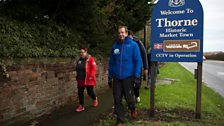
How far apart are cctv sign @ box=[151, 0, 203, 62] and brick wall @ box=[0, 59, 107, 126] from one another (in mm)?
2412

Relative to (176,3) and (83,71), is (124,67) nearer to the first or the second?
(176,3)

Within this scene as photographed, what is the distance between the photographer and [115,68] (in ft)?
20.7

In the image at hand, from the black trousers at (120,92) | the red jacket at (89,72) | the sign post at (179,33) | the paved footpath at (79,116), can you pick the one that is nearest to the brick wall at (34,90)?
the paved footpath at (79,116)

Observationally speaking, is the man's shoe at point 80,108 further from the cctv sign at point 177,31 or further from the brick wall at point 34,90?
the cctv sign at point 177,31

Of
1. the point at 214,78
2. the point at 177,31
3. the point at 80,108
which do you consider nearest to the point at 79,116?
the point at 80,108

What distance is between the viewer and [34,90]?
6898mm

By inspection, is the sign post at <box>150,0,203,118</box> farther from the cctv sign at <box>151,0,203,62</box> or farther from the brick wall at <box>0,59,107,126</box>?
the brick wall at <box>0,59,107,126</box>

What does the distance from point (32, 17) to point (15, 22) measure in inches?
34.1

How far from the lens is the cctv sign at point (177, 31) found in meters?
→ 6.90

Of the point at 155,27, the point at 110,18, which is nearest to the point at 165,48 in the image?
the point at 155,27

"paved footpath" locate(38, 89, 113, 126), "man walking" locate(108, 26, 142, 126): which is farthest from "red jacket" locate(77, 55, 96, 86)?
"man walking" locate(108, 26, 142, 126)

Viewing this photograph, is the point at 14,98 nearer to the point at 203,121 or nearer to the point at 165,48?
the point at 165,48

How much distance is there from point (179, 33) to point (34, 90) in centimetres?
332

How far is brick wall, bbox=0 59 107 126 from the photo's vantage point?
6.00 m
